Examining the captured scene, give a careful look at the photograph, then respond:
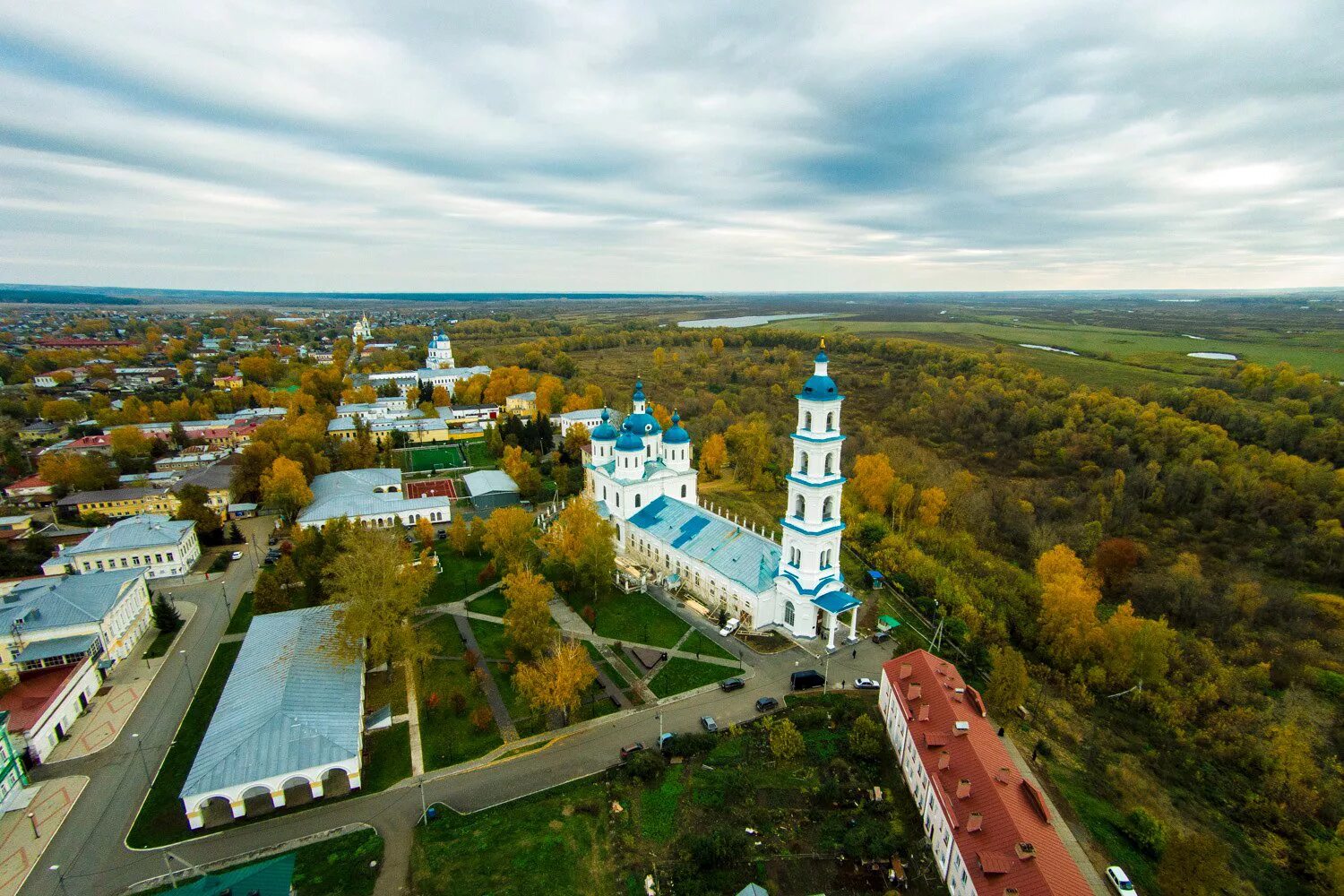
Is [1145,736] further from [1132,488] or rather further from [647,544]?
[1132,488]

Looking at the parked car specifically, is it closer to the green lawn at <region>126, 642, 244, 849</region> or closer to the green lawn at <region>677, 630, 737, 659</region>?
the green lawn at <region>677, 630, 737, 659</region>

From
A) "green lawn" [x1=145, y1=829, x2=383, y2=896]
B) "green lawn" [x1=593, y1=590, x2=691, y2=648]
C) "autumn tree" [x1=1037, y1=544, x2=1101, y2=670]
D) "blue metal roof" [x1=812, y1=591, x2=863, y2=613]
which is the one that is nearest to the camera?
"green lawn" [x1=145, y1=829, x2=383, y2=896]

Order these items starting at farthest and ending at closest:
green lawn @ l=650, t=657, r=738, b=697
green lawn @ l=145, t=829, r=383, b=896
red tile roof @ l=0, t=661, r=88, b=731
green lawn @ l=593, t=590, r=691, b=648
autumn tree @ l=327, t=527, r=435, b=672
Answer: green lawn @ l=593, t=590, r=691, b=648, green lawn @ l=650, t=657, r=738, b=697, autumn tree @ l=327, t=527, r=435, b=672, red tile roof @ l=0, t=661, r=88, b=731, green lawn @ l=145, t=829, r=383, b=896

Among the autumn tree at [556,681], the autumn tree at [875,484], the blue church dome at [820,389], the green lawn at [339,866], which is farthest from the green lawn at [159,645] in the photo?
the autumn tree at [875,484]

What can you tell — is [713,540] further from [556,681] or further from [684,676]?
[556,681]

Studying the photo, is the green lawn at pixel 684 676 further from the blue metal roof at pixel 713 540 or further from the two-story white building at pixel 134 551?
the two-story white building at pixel 134 551

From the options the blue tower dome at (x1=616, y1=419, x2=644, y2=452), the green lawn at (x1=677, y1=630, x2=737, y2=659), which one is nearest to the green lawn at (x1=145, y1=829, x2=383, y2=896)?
the green lawn at (x1=677, y1=630, x2=737, y2=659)

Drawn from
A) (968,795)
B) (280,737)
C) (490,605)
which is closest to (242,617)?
(490,605)
